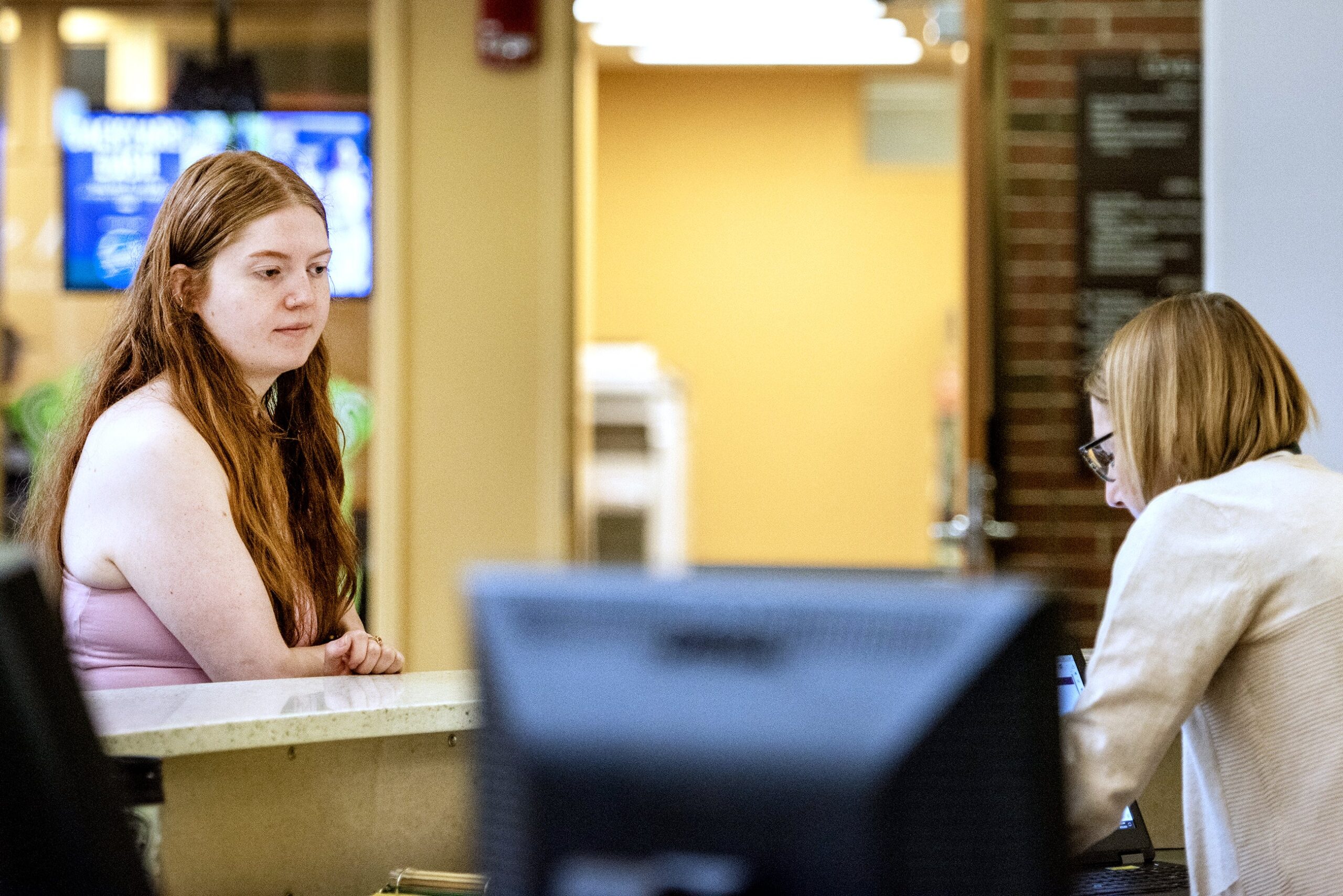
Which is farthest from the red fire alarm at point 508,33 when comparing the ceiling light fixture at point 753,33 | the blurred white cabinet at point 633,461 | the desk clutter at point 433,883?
the desk clutter at point 433,883

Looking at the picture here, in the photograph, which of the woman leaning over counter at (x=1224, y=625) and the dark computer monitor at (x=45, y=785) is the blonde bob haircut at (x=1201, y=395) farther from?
the dark computer monitor at (x=45, y=785)

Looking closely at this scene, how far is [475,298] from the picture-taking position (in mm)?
4016

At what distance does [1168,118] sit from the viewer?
12.8ft

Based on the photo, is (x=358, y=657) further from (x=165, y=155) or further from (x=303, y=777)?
(x=165, y=155)

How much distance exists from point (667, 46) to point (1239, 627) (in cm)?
606

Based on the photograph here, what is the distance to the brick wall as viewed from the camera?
3.89 meters

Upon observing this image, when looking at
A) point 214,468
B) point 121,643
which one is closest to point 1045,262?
point 214,468

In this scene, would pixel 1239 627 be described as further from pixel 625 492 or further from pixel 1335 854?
pixel 625 492

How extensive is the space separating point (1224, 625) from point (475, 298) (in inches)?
116

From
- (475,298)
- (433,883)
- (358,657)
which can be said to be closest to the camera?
(433,883)

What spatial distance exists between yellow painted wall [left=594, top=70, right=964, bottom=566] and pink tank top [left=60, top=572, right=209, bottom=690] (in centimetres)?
605

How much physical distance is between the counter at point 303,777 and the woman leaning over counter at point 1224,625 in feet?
2.03

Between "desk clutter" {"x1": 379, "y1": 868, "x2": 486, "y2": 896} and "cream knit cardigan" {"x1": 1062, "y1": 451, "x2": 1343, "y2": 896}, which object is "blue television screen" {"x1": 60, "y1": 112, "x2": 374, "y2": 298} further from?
"cream knit cardigan" {"x1": 1062, "y1": 451, "x2": 1343, "y2": 896}

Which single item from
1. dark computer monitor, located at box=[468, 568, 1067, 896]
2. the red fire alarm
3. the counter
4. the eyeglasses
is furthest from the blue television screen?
dark computer monitor, located at box=[468, 568, 1067, 896]
